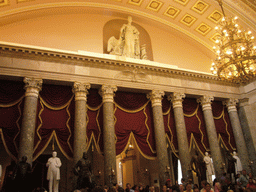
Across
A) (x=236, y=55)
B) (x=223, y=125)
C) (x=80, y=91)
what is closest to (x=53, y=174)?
(x=80, y=91)

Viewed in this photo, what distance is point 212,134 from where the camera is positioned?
40.5 feet

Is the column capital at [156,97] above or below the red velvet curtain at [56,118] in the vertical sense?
above

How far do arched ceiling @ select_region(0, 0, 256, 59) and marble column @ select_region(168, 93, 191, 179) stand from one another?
475cm

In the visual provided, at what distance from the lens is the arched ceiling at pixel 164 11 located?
11.2 m

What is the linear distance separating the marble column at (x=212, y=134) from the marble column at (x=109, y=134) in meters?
5.29

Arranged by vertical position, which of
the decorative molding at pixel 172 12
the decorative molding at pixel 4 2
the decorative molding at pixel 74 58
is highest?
the decorative molding at pixel 172 12

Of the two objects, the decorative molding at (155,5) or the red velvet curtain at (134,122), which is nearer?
the red velvet curtain at (134,122)

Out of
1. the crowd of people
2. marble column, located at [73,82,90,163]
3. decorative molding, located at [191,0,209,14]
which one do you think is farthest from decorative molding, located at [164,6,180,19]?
the crowd of people

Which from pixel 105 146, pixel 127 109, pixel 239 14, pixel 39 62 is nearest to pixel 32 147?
pixel 105 146

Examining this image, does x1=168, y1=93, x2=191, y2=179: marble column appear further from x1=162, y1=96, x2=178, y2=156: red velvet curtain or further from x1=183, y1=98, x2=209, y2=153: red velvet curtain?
x1=183, y1=98, x2=209, y2=153: red velvet curtain

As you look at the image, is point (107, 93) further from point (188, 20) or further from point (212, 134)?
point (188, 20)

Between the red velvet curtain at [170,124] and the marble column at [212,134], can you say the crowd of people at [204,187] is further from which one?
the red velvet curtain at [170,124]

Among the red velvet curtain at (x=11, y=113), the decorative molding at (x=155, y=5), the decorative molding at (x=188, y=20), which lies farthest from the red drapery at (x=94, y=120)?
the decorative molding at (x=155, y=5)

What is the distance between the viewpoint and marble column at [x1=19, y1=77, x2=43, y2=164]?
28.2 feet
